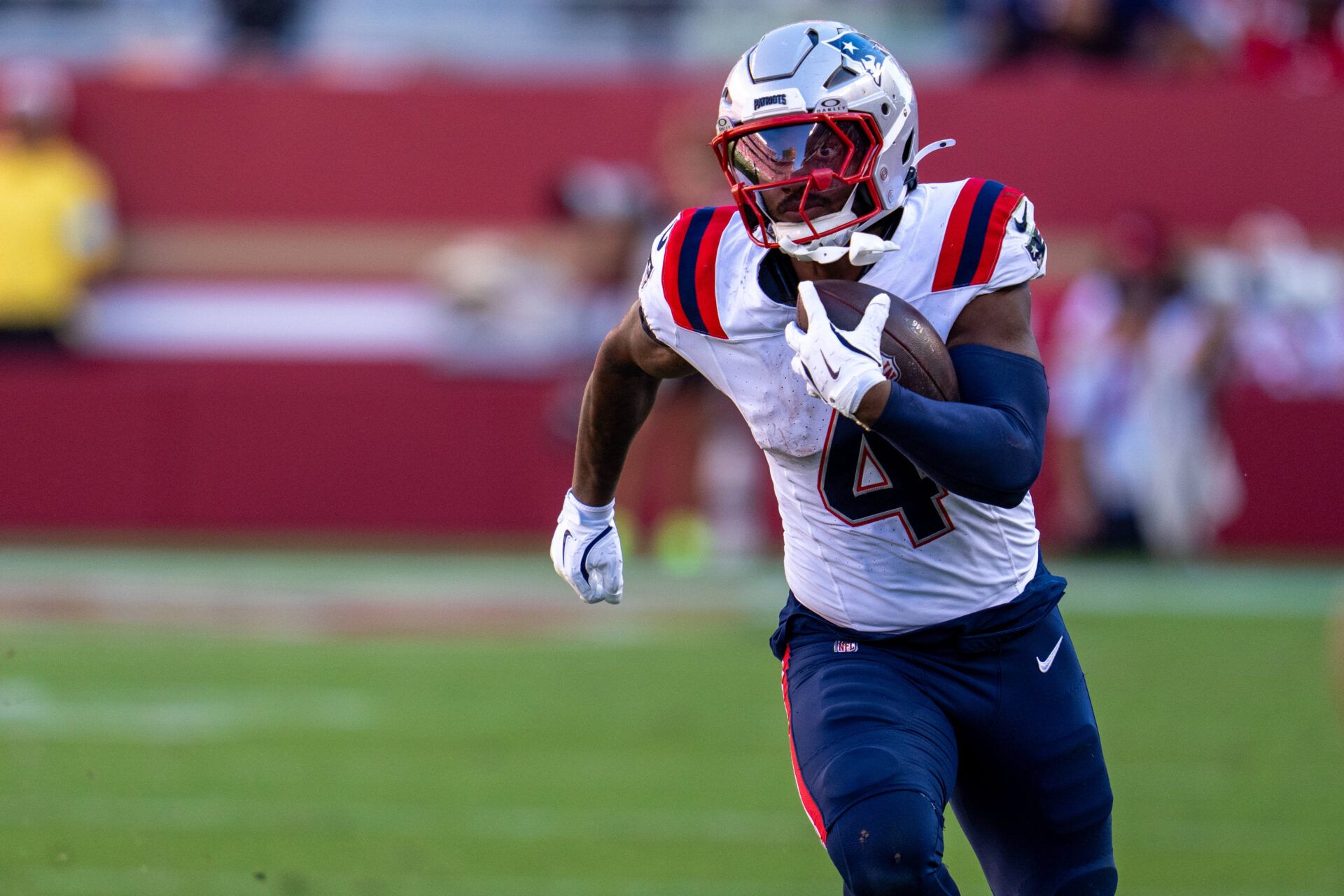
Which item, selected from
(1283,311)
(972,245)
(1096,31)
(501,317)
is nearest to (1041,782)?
(972,245)

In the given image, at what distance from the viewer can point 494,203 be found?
12.9 m

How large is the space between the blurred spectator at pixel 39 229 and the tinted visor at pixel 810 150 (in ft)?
32.3

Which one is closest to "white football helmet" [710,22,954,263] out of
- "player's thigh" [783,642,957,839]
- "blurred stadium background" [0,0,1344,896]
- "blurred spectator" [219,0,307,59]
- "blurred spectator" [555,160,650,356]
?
"player's thigh" [783,642,957,839]

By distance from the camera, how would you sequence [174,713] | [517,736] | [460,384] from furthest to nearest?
[460,384] → [174,713] → [517,736]

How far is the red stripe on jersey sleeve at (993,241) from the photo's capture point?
131 inches

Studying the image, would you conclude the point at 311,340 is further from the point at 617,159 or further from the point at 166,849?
the point at 166,849

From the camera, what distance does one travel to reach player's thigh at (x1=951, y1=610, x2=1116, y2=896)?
11.3 ft

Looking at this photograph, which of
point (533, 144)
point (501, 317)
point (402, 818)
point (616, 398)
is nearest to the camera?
point (616, 398)

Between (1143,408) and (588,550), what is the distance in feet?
24.0

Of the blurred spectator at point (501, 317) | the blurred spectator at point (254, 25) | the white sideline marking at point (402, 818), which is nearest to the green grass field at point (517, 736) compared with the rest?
the white sideline marking at point (402, 818)

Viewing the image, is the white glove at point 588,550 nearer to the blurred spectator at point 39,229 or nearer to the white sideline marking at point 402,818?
the white sideline marking at point 402,818

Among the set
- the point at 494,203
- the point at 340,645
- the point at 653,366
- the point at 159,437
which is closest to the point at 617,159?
the point at 494,203

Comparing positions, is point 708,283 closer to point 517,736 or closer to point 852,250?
point 852,250

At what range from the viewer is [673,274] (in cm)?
353
